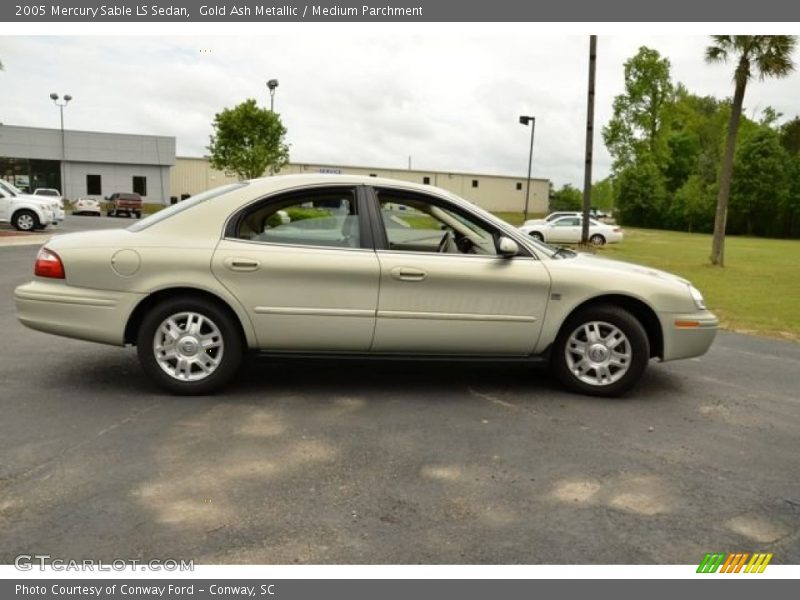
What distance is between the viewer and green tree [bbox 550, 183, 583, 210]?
10030cm

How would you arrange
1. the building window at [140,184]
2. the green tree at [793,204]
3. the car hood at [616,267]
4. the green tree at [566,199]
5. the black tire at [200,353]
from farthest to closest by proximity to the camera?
the green tree at [566,199], the building window at [140,184], the green tree at [793,204], the car hood at [616,267], the black tire at [200,353]

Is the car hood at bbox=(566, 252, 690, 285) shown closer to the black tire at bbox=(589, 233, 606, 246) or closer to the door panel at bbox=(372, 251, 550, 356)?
the door panel at bbox=(372, 251, 550, 356)

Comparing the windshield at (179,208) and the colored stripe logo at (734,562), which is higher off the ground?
the windshield at (179,208)

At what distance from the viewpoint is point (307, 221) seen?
5012 millimetres

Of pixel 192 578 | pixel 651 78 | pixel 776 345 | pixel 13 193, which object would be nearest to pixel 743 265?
pixel 776 345

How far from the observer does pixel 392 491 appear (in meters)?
3.39

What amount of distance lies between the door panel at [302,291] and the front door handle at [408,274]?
148mm

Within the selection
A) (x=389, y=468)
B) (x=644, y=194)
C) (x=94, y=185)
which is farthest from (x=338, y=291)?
(x=644, y=194)

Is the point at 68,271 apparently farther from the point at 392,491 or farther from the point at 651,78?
the point at 651,78

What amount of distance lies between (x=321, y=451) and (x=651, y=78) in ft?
224

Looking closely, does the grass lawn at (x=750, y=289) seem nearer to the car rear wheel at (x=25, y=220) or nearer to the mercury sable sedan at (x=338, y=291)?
the mercury sable sedan at (x=338, y=291)

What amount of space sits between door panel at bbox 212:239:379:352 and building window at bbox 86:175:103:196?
58.0m

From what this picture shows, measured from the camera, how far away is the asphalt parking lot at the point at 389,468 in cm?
289

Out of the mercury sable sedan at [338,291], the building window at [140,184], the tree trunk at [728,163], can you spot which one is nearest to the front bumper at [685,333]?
the mercury sable sedan at [338,291]
